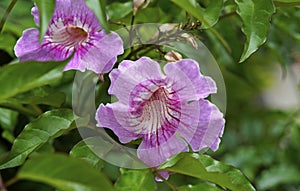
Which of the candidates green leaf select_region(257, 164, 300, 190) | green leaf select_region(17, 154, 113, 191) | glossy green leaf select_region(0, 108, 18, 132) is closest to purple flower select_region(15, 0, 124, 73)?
green leaf select_region(17, 154, 113, 191)

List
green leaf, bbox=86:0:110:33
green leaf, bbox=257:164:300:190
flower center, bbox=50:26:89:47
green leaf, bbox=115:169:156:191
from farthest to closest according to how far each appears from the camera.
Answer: green leaf, bbox=257:164:300:190 < flower center, bbox=50:26:89:47 < green leaf, bbox=115:169:156:191 < green leaf, bbox=86:0:110:33

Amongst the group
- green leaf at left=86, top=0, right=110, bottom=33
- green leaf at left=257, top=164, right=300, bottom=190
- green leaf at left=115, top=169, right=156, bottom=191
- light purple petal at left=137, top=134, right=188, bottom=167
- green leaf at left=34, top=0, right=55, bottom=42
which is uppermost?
green leaf at left=34, top=0, right=55, bottom=42

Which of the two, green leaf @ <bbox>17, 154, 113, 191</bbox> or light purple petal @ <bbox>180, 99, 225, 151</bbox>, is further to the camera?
light purple petal @ <bbox>180, 99, 225, 151</bbox>

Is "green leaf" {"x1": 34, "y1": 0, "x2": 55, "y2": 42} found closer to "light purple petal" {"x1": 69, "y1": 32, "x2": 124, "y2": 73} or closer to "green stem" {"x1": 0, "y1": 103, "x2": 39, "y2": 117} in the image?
"light purple petal" {"x1": 69, "y1": 32, "x2": 124, "y2": 73}

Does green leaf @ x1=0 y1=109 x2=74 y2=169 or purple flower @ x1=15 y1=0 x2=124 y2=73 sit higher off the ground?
purple flower @ x1=15 y1=0 x2=124 y2=73

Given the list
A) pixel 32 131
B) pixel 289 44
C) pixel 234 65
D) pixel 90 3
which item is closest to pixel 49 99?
pixel 32 131

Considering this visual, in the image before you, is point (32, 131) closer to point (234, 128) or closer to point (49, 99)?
point (49, 99)
